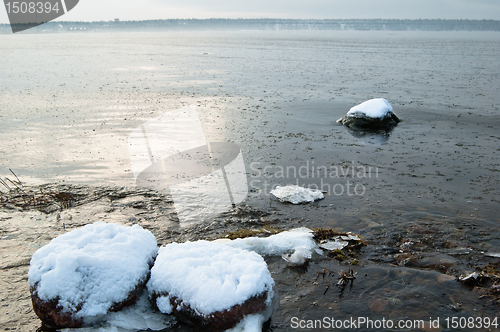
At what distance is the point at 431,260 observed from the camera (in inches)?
205

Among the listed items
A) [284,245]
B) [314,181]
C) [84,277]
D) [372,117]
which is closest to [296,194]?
[314,181]

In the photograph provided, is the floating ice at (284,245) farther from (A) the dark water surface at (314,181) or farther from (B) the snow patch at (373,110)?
(B) the snow patch at (373,110)

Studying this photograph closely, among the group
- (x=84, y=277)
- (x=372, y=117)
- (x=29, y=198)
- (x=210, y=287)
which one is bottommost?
(x=372, y=117)

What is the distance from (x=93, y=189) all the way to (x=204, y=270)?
4.73 m

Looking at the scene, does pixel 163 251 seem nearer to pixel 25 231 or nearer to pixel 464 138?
pixel 25 231

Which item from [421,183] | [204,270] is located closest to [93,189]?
[204,270]

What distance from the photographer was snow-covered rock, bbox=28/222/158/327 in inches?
146

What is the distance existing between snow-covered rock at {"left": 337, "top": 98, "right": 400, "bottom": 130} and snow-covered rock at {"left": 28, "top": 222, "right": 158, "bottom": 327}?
10905 millimetres

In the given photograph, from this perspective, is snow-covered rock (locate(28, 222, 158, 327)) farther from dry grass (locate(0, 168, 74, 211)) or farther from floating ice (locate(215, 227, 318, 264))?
dry grass (locate(0, 168, 74, 211))

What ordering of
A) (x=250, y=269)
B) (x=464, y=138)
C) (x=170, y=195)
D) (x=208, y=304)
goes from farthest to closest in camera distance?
(x=464, y=138)
(x=170, y=195)
(x=250, y=269)
(x=208, y=304)

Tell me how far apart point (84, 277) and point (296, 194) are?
4.64 metres

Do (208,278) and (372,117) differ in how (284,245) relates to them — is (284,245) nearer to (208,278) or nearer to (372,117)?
(208,278)

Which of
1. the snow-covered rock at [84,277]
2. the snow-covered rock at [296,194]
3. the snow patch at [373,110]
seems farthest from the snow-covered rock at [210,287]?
the snow patch at [373,110]

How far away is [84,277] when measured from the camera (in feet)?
12.8
